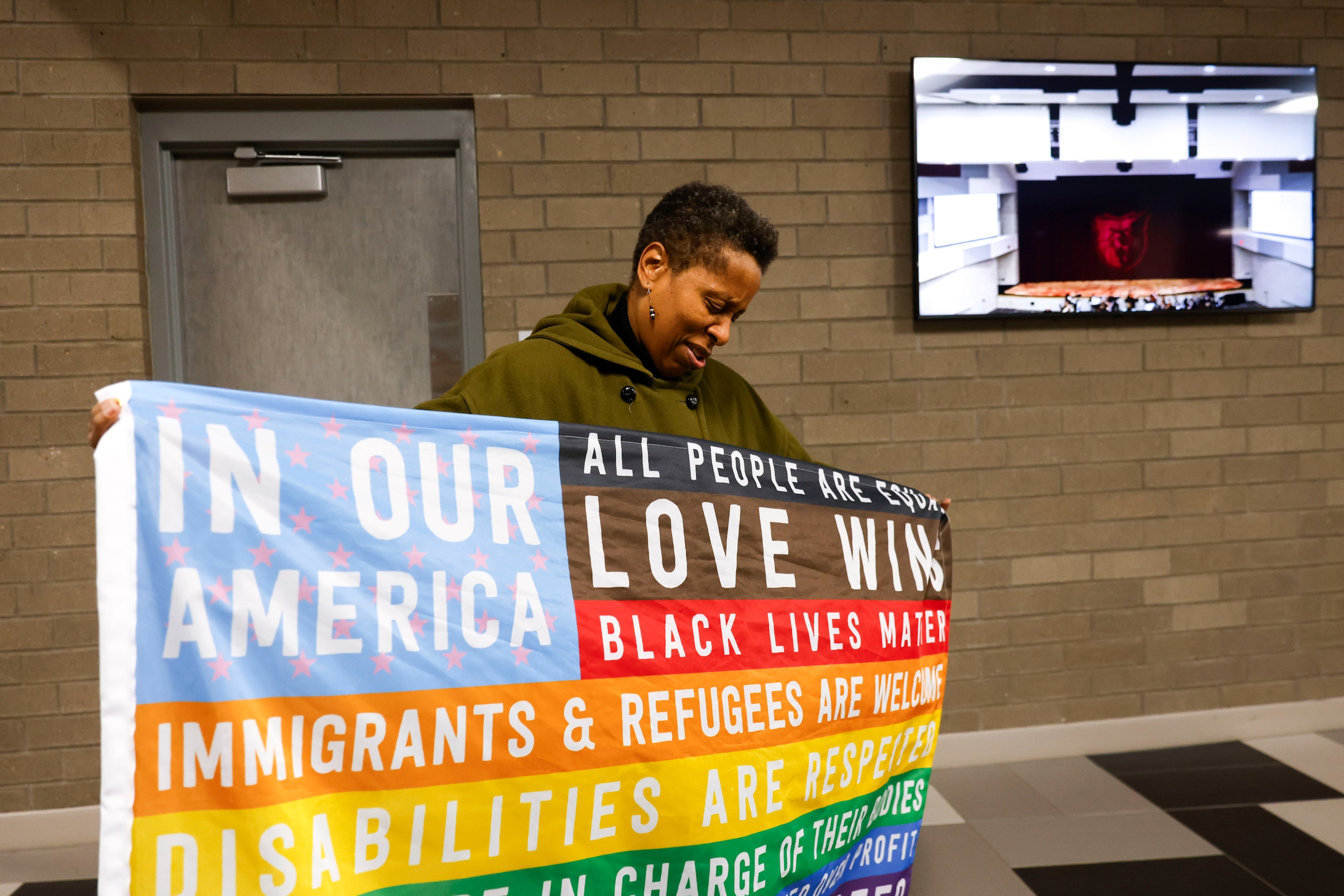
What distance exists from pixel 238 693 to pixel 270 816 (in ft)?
0.50

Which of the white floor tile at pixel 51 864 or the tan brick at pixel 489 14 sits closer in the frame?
the white floor tile at pixel 51 864

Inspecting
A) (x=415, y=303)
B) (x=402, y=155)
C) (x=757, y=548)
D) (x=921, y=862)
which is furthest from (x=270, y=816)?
(x=402, y=155)

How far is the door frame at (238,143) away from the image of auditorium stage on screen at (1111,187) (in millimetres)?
1412

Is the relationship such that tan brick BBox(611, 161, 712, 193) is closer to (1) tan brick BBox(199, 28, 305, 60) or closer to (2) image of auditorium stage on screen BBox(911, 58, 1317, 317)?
(2) image of auditorium stage on screen BBox(911, 58, 1317, 317)

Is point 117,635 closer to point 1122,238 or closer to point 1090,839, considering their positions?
point 1090,839

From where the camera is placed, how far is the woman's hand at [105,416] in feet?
3.58

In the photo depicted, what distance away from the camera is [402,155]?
2838 mm

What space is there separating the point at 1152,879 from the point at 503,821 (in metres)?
1.85

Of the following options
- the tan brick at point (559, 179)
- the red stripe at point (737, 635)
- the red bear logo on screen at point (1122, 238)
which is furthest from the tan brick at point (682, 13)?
the red stripe at point (737, 635)

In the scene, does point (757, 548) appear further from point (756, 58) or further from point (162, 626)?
point (756, 58)

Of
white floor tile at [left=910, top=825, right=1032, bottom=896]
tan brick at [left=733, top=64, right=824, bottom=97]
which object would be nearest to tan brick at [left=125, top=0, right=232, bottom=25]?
tan brick at [left=733, top=64, right=824, bottom=97]

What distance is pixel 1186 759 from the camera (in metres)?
3.03

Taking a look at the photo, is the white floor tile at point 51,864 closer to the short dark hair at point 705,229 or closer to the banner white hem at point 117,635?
the banner white hem at point 117,635

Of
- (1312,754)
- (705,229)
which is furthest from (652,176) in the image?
(1312,754)
